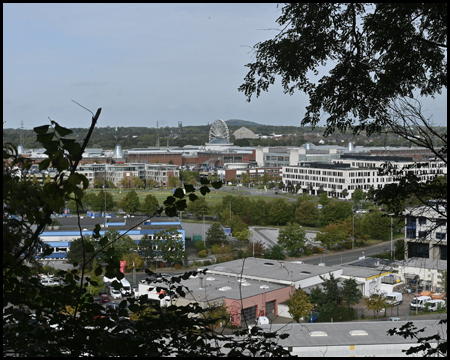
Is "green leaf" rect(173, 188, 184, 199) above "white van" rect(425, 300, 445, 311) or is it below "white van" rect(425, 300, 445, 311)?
above

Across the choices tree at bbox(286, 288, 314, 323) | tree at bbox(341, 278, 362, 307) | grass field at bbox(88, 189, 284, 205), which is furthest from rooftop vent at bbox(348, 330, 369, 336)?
grass field at bbox(88, 189, 284, 205)

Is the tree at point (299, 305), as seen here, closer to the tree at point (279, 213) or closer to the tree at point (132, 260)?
the tree at point (132, 260)

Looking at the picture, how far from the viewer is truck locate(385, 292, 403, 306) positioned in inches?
236

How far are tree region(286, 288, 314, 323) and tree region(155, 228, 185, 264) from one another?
2.39 meters

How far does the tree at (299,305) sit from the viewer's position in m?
5.26

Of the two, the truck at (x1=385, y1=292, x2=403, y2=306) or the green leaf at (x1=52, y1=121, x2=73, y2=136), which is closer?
the green leaf at (x1=52, y1=121, x2=73, y2=136)

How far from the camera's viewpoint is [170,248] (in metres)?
7.60

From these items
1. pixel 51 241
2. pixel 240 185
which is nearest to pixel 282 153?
pixel 240 185

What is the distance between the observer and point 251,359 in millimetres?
826

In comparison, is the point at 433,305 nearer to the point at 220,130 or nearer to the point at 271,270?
the point at 271,270

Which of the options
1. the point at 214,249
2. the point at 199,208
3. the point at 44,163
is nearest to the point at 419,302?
the point at 214,249

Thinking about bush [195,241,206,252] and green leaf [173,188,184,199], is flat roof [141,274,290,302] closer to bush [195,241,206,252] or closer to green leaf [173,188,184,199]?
bush [195,241,206,252]

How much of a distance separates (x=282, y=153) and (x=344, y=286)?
54.8ft

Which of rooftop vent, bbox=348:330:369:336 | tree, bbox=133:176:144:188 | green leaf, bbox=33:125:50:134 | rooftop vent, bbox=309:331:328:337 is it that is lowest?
rooftop vent, bbox=348:330:369:336
